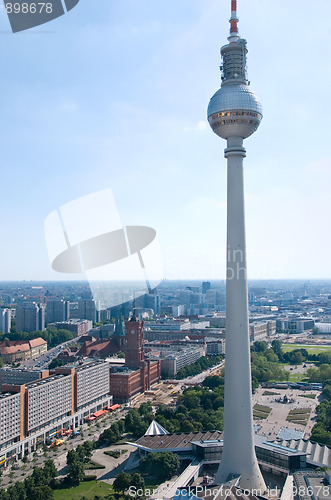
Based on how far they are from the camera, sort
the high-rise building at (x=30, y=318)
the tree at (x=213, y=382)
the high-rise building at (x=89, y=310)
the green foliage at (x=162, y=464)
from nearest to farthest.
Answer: the green foliage at (x=162, y=464)
the tree at (x=213, y=382)
the high-rise building at (x=30, y=318)
the high-rise building at (x=89, y=310)

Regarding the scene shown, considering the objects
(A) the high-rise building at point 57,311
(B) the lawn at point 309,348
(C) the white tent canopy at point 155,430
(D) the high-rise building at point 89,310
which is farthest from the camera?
(D) the high-rise building at point 89,310

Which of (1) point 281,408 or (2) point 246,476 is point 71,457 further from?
(1) point 281,408

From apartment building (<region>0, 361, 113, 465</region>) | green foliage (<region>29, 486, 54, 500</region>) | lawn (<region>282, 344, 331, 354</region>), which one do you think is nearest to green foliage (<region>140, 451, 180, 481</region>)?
green foliage (<region>29, 486, 54, 500</region>)

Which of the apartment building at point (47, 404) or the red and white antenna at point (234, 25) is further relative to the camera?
the apartment building at point (47, 404)

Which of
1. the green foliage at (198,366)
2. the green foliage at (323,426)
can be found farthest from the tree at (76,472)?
the green foliage at (198,366)

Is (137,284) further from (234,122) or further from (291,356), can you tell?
(234,122)

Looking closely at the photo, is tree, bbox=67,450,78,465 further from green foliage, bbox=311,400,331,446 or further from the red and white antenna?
the red and white antenna

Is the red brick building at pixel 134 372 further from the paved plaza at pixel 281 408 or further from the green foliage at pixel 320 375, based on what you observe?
the green foliage at pixel 320 375

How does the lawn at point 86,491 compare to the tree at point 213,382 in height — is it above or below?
below

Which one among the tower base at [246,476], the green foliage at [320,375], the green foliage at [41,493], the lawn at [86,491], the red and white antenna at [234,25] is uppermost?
the red and white antenna at [234,25]
